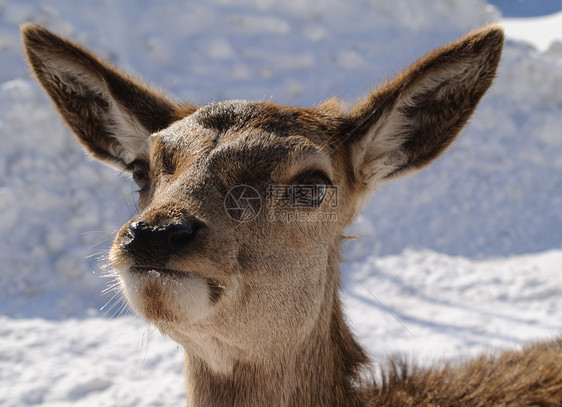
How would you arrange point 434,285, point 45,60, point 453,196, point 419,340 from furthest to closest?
point 453,196 → point 434,285 → point 419,340 → point 45,60

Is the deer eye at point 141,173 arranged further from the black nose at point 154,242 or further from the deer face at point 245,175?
the black nose at point 154,242

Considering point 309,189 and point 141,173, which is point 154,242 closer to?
point 309,189

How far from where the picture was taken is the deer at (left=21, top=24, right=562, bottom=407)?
239 centimetres

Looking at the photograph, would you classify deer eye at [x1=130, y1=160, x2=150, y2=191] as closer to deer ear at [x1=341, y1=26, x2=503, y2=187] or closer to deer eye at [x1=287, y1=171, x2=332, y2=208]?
deer eye at [x1=287, y1=171, x2=332, y2=208]

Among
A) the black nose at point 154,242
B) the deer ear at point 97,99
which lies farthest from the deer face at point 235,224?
the deer ear at point 97,99

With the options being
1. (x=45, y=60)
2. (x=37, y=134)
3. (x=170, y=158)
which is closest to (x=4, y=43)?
(x=37, y=134)

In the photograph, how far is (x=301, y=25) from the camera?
1125cm

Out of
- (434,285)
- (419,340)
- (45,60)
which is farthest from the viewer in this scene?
(434,285)

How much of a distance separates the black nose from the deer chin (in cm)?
7

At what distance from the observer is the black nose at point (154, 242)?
2211 millimetres

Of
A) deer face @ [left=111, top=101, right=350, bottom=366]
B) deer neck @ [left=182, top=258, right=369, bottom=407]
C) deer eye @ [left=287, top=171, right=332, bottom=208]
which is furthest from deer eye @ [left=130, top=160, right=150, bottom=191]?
deer neck @ [left=182, top=258, right=369, bottom=407]

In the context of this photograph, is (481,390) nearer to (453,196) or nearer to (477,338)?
(477,338)

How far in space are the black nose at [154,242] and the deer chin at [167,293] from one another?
0.22 ft

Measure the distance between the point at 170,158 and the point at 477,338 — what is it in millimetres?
4647
